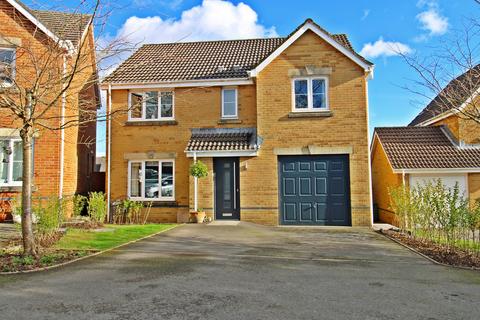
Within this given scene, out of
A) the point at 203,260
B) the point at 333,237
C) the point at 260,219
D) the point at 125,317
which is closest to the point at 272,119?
the point at 260,219

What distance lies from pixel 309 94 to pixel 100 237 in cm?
916

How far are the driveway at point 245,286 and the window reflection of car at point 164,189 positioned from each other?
636cm

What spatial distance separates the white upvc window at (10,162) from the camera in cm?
1373

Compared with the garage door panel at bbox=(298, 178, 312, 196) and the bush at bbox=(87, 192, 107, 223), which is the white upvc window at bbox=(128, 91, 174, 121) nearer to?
the bush at bbox=(87, 192, 107, 223)

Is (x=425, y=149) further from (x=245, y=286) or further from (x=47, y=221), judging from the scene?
(x=47, y=221)

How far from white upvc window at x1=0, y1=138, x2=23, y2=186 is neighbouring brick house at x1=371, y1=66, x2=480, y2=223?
1403 centimetres

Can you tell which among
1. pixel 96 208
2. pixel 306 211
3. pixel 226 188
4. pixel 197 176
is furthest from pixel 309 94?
pixel 96 208

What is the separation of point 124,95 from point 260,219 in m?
7.58

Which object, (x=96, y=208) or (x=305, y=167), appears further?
(x=305, y=167)

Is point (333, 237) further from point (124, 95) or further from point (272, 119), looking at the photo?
point (124, 95)

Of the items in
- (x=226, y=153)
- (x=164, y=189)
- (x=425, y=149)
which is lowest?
(x=164, y=189)

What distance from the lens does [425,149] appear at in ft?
54.2

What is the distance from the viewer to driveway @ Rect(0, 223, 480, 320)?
4887 millimetres

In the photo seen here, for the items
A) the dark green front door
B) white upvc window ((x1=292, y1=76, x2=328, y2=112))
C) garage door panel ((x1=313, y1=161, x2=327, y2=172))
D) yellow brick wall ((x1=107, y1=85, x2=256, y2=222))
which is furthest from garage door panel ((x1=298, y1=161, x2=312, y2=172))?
yellow brick wall ((x1=107, y1=85, x2=256, y2=222))
